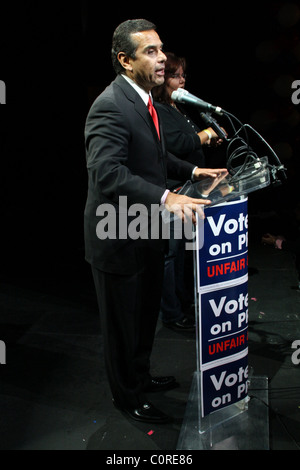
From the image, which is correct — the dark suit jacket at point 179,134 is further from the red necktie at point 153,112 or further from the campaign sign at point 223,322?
the campaign sign at point 223,322

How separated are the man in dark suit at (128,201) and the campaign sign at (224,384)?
0.30 m

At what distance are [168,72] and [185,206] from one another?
1623 mm

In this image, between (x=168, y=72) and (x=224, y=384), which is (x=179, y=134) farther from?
(x=224, y=384)

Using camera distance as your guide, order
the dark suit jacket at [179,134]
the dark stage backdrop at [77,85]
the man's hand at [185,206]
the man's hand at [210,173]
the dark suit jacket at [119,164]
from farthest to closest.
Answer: the dark stage backdrop at [77,85], the dark suit jacket at [179,134], the man's hand at [210,173], the dark suit jacket at [119,164], the man's hand at [185,206]

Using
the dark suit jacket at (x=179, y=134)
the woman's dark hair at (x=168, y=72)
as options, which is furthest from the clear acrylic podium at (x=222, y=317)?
the woman's dark hair at (x=168, y=72)

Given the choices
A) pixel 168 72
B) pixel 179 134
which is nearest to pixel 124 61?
pixel 179 134

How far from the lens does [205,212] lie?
6.03ft

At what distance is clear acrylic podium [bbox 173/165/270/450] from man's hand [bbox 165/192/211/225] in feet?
0.25

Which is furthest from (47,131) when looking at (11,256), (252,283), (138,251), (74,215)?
(138,251)

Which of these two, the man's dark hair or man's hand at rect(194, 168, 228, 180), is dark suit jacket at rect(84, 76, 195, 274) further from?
man's hand at rect(194, 168, 228, 180)

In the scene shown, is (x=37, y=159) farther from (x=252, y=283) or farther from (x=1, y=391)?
(x=1, y=391)

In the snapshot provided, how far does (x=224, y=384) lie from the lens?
2047 millimetres

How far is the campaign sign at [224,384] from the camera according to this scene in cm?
199
